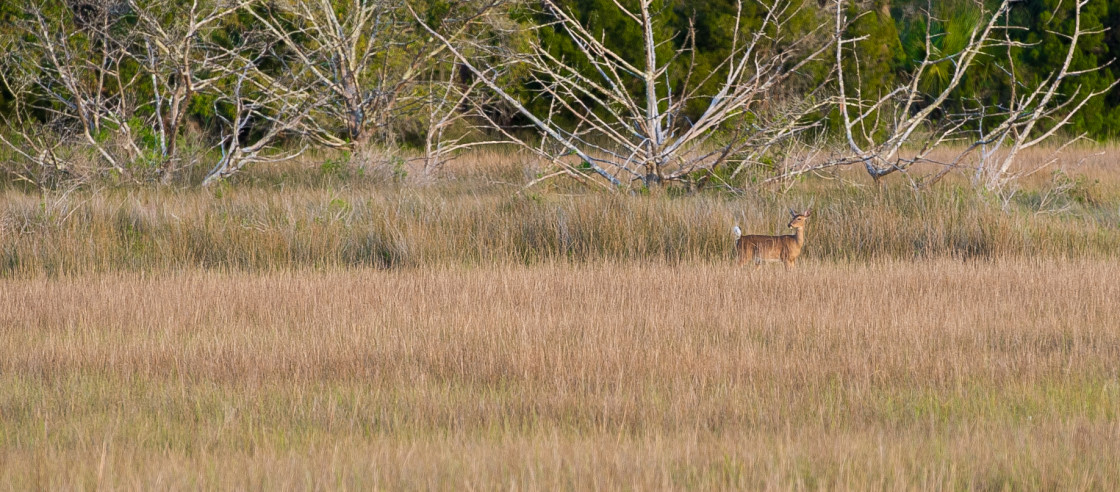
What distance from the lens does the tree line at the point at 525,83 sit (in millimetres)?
11820

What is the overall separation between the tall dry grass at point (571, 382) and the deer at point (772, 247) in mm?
412

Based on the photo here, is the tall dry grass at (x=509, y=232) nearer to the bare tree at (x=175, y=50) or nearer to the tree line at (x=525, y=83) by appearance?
the tree line at (x=525, y=83)

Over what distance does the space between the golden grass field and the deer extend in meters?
0.16

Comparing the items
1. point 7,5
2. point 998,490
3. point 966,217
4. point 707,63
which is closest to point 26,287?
point 998,490

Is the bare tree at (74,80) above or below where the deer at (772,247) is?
above

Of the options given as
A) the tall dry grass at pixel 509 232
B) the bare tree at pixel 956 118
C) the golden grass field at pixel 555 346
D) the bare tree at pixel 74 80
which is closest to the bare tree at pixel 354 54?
the bare tree at pixel 74 80

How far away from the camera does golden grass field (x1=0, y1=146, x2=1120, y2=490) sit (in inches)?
143

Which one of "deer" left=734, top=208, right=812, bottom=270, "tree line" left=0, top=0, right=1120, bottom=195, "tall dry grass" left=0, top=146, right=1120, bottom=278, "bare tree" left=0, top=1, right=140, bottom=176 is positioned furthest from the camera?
"bare tree" left=0, top=1, right=140, bottom=176

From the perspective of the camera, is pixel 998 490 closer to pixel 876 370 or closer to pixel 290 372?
pixel 876 370

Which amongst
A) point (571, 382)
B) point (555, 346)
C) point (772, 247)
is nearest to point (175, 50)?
point (772, 247)

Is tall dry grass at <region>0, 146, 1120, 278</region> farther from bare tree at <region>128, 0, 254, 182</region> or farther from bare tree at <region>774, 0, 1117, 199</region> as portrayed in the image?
bare tree at <region>128, 0, 254, 182</region>

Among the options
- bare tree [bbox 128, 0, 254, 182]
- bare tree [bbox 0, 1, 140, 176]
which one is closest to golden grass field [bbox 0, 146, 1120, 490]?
bare tree [bbox 128, 0, 254, 182]

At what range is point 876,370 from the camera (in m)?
5.00

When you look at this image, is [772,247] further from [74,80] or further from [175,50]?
[74,80]
